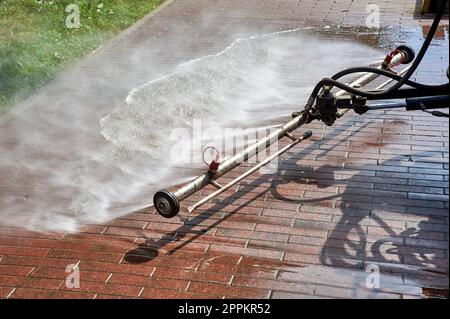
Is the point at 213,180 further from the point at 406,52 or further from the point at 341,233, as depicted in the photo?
the point at 406,52

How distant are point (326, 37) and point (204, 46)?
2.12 meters

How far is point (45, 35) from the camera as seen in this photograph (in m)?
10.2

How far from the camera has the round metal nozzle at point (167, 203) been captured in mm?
4258

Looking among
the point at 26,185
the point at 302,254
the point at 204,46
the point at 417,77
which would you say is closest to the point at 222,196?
the point at 302,254

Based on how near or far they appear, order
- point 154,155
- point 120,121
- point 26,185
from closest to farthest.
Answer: point 26,185
point 154,155
point 120,121

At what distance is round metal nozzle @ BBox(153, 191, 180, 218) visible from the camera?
14.0ft

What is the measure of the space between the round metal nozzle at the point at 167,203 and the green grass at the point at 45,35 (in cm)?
423

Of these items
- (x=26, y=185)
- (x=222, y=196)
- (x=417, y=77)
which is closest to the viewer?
(x=222, y=196)

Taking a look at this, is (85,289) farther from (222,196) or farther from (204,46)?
(204,46)

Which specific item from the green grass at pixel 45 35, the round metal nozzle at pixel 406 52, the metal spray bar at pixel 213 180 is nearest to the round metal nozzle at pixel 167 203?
the metal spray bar at pixel 213 180

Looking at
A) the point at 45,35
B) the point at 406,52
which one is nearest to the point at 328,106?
the point at 406,52

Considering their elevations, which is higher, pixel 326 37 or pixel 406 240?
pixel 326 37

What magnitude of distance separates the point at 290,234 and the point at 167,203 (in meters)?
1.08
